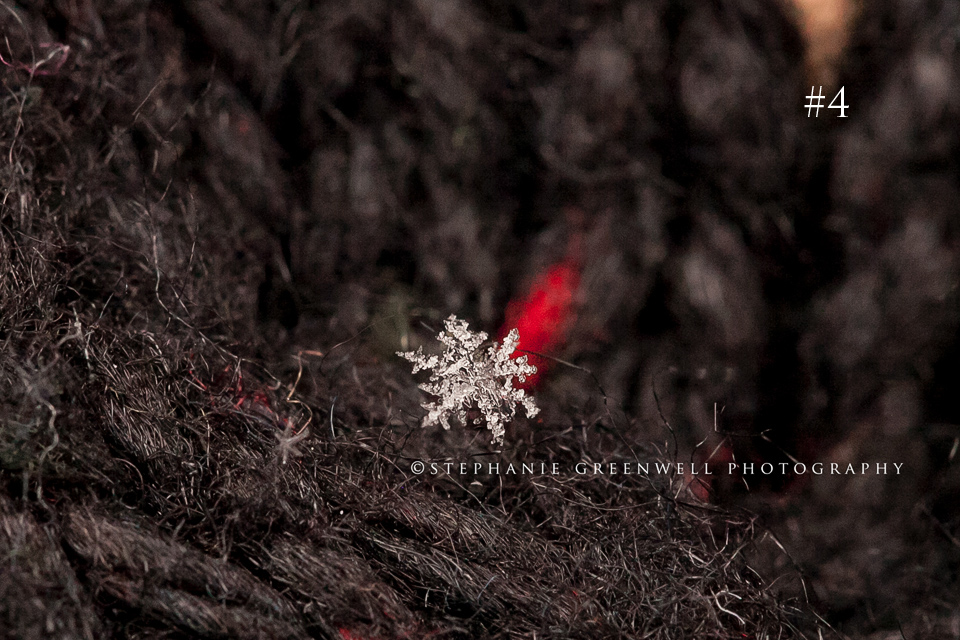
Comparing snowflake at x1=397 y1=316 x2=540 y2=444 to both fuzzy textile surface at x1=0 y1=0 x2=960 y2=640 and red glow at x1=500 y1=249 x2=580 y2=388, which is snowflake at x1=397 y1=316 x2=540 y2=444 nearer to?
fuzzy textile surface at x1=0 y1=0 x2=960 y2=640

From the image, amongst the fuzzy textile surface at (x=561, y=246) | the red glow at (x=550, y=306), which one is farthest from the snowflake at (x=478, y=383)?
the red glow at (x=550, y=306)

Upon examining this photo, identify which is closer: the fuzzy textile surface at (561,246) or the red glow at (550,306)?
the fuzzy textile surface at (561,246)

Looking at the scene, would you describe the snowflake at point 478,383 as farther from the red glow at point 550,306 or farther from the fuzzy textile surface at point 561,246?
the red glow at point 550,306

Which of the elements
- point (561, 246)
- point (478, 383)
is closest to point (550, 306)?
point (561, 246)

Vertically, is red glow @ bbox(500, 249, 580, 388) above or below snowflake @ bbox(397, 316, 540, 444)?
above

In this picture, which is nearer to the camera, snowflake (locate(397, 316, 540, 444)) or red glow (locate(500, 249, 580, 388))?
snowflake (locate(397, 316, 540, 444))

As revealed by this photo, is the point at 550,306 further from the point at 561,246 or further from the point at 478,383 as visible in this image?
the point at 478,383

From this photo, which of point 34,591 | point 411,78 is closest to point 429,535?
point 34,591

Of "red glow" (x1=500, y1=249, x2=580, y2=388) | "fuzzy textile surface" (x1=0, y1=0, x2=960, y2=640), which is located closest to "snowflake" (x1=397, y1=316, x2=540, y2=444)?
"fuzzy textile surface" (x1=0, y1=0, x2=960, y2=640)
